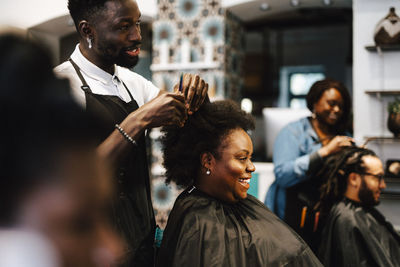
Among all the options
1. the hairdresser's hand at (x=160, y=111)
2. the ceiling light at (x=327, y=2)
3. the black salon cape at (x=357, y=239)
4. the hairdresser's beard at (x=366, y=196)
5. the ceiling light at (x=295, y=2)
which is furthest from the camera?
the ceiling light at (x=295, y=2)

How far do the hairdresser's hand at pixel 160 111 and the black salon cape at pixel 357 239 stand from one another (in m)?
1.30

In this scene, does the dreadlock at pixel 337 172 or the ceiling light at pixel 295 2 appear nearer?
the dreadlock at pixel 337 172

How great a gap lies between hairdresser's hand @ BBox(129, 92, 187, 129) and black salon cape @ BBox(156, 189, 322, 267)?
0.43 meters

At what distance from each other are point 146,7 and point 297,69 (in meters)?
5.20

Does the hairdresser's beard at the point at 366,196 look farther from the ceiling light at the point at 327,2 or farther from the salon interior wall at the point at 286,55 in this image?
the salon interior wall at the point at 286,55

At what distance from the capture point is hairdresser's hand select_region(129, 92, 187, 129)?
102cm

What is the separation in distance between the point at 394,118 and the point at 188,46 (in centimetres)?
230

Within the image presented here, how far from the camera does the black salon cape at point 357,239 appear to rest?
190 centimetres

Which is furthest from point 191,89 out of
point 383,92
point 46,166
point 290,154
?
point 383,92

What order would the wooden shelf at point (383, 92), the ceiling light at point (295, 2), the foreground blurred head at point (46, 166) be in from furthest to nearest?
the ceiling light at point (295, 2), the wooden shelf at point (383, 92), the foreground blurred head at point (46, 166)

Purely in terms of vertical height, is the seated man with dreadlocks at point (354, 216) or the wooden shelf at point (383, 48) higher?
the wooden shelf at point (383, 48)

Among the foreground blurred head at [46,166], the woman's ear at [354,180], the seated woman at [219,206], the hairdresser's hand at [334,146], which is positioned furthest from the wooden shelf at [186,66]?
the foreground blurred head at [46,166]

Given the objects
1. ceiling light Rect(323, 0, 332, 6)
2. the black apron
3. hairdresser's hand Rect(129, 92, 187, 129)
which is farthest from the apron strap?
ceiling light Rect(323, 0, 332, 6)

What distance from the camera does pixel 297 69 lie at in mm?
9055
